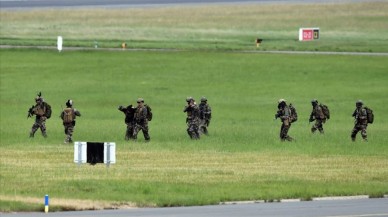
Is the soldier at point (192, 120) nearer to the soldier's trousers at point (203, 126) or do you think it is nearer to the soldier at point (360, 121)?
the soldier's trousers at point (203, 126)

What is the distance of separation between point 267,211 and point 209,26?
7577cm

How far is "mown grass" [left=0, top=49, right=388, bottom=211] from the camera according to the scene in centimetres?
3769

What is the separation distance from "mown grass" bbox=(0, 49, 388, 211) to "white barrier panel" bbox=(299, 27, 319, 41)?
10301mm

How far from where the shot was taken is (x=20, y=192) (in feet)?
119

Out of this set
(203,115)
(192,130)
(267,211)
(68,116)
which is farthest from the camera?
(203,115)

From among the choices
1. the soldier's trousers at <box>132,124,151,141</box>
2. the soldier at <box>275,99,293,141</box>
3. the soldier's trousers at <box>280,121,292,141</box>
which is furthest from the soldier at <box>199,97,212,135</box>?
the soldier's trousers at <box>280,121,292,141</box>

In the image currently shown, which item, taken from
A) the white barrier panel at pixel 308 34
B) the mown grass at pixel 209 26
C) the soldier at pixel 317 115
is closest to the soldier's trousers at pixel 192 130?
the soldier at pixel 317 115

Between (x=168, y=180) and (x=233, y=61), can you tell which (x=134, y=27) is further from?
(x=168, y=180)

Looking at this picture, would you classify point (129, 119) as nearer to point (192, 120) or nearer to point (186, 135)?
point (192, 120)

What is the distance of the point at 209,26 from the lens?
107938 millimetres

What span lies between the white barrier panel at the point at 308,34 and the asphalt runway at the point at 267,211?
63.6 meters

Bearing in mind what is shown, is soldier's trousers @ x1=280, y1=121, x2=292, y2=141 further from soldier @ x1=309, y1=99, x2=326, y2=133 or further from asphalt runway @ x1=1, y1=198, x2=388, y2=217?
asphalt runway @ x1=1, y1=198, x2=388, y2=217

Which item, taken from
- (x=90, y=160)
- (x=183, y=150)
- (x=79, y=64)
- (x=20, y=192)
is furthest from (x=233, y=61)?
(x=20, y=192)

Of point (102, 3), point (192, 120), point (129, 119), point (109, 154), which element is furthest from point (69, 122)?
point (102, 3)
